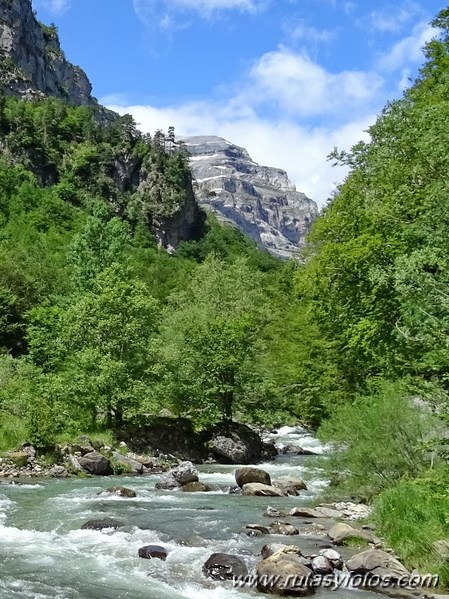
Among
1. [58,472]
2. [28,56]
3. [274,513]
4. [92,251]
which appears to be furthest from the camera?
[28,56]

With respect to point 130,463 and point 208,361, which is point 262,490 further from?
point 208,361

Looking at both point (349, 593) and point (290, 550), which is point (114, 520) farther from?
point (349, 593)

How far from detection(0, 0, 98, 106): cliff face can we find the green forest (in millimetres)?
79530

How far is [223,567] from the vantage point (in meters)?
11.4

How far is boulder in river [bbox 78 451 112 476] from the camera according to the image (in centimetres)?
2391

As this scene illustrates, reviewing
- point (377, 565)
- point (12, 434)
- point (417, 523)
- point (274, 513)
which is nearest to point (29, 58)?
point (12, 434)

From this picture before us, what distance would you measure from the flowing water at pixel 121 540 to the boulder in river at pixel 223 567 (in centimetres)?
19

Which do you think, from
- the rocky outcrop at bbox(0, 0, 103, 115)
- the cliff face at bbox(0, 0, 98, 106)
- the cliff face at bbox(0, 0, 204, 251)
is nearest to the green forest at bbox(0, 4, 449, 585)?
the cliff face at bbox(0, 0, 204, 251)

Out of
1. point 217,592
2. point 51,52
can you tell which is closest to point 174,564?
point 217,592

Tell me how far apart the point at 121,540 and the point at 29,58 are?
6288 inches

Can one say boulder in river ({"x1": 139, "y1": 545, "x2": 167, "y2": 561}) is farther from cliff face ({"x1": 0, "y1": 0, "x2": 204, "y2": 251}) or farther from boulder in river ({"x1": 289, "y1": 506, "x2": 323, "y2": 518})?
cliff face ({"x1": 0, "y1": 0, "x2": 204, "y2": 251})

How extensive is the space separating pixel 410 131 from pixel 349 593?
13179 millimetres

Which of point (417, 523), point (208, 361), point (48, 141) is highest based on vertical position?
point (48, 141)

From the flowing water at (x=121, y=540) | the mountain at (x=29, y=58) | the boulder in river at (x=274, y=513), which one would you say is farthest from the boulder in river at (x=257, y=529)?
the mountain at (x=29, y=58)
